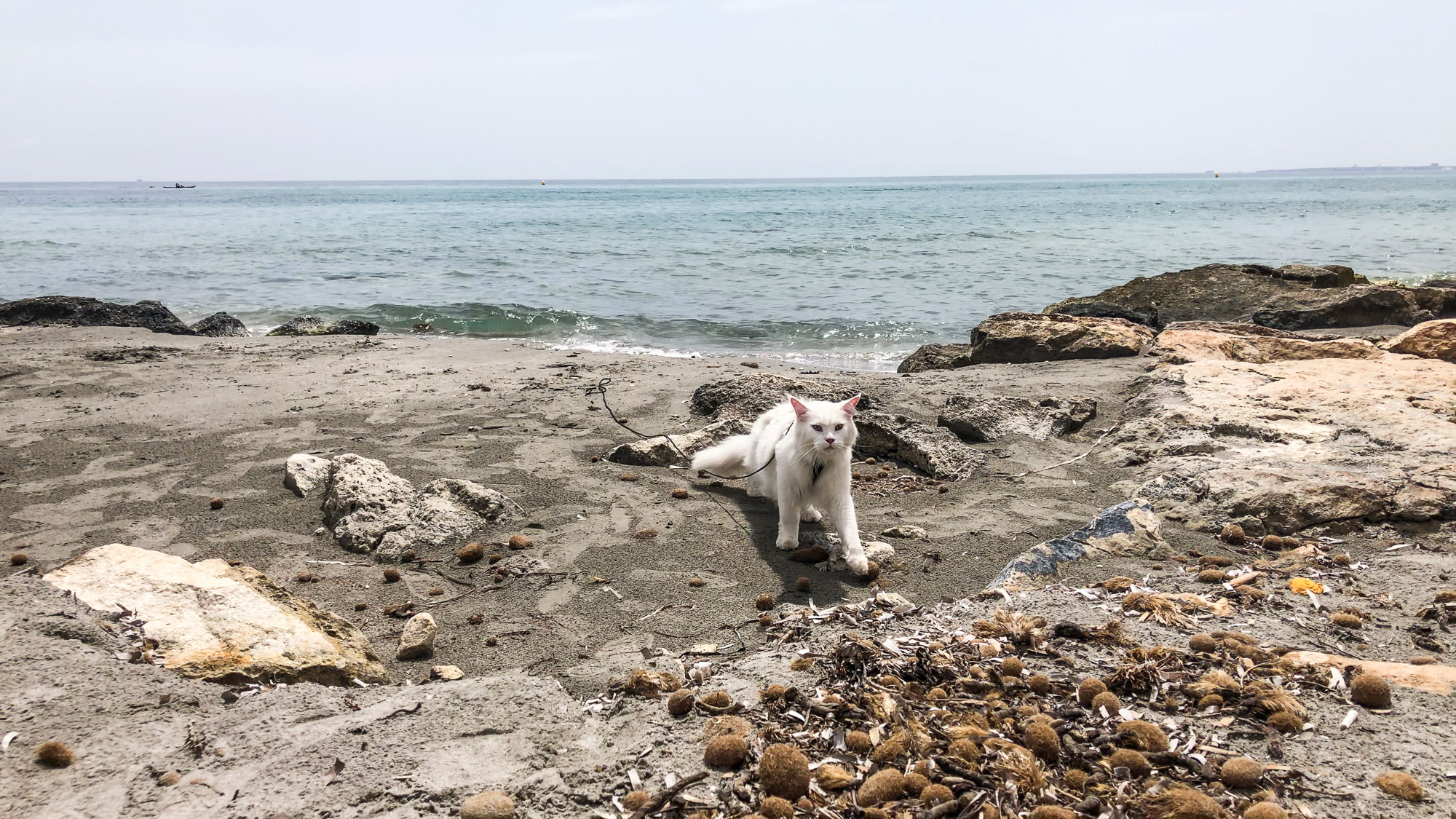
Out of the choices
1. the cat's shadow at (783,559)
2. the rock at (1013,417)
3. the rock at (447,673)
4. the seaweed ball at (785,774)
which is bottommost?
the cat's shadow at (783,559)

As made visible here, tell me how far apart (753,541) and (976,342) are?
594 centimetres

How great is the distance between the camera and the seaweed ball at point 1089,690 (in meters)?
2.70

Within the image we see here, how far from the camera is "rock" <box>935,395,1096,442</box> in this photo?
667 centimetres

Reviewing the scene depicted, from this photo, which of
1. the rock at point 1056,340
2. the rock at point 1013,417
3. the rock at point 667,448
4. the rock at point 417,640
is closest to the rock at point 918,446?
the rock at point 1013,417

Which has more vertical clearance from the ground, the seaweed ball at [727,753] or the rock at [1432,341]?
the rock at [1432,341]

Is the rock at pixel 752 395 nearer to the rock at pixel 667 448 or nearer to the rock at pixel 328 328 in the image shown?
the rock at pixel 667 448

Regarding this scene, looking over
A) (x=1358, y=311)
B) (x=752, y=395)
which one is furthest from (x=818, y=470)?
(x=1358, y=311)

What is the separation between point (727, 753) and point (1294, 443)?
495 cm

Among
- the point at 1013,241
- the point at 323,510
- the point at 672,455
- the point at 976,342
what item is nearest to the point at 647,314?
the point at 976,342

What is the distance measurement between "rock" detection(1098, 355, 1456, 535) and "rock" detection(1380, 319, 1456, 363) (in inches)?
30.6

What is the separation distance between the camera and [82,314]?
1284cm

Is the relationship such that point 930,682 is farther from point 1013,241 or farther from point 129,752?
point 1013,241

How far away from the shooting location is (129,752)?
2.56 metres

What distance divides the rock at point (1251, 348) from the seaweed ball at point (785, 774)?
753cm
